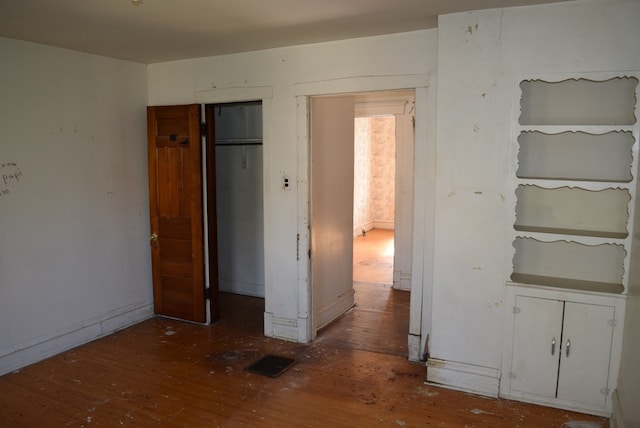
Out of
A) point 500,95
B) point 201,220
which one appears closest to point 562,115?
point 500,95

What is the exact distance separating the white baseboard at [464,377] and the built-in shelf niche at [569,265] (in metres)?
0.68

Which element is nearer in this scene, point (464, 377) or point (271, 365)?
point (464, 377)

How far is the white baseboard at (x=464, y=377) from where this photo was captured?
324 cm

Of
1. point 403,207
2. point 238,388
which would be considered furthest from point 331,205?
point 238,388

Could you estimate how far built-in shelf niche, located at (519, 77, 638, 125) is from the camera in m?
3.06

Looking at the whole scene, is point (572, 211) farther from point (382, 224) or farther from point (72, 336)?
point (382, 224)

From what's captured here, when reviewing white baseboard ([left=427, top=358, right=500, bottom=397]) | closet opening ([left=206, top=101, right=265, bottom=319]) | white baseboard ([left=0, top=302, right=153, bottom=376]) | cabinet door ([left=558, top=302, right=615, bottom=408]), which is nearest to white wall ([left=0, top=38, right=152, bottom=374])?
white baseboard ([left=0, top=302, right=153, bottom=376])

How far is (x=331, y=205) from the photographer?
462 cm

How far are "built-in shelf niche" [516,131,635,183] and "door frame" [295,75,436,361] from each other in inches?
25.2

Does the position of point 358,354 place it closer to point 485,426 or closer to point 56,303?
point 485,426

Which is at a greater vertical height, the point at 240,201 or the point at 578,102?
the point at 578,102

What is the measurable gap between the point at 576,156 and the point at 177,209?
11.1 ft

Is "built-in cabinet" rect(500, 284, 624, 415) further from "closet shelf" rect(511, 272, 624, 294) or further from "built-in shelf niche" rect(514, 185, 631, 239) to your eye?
"built-in shelf niche" rect(514, 185, 631, 239)

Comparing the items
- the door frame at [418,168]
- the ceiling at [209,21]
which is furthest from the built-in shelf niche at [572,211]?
the ceiling at [209,21]
